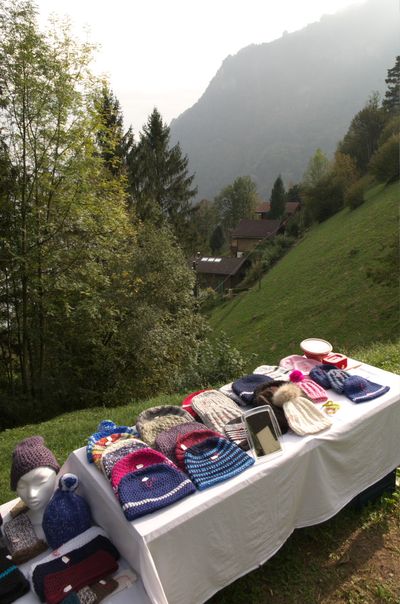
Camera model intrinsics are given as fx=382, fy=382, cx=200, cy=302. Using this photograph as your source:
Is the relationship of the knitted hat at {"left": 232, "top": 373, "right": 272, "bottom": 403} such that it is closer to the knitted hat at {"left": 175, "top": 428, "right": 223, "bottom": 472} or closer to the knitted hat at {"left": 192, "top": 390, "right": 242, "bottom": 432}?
the knitted hat at {"left": 192, "top": 390, "right": 242, "bottom": 432}

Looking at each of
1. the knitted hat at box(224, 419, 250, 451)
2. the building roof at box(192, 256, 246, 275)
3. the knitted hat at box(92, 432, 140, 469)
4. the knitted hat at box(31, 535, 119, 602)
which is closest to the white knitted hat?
the knitted hat at box(224, 419, 250, 451)

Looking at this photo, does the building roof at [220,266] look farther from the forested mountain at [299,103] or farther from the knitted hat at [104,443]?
the forested mountain at [299,103]

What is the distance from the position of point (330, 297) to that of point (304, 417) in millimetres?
15259

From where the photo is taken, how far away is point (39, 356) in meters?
9.77

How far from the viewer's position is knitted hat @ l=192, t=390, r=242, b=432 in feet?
10.0

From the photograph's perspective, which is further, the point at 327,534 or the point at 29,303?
the point at 29,303

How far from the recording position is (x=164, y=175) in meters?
21.6

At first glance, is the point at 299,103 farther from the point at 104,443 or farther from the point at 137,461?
the point at 137,461

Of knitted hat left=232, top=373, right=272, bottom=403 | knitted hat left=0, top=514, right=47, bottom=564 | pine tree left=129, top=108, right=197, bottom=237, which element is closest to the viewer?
knitted hat left=0, top=514, right=47, bottom=564

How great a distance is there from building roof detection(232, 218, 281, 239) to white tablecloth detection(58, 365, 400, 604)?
1704 inches

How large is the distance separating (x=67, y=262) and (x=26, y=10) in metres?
4.84

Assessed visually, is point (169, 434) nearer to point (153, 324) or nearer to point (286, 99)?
point (153, 324)

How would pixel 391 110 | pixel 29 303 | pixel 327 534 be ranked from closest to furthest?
pixel 327 534
pixel 29 303
pixel 391 110

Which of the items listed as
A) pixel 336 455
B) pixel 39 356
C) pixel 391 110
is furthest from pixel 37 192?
pixel 391 110
